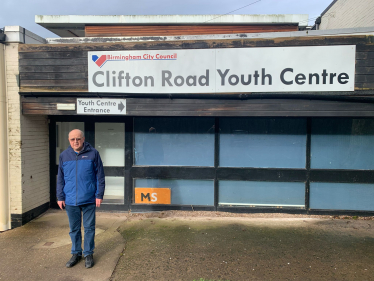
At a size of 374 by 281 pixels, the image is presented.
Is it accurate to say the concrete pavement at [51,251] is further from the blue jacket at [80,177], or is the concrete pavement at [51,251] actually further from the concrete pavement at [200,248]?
the blue jacket at [80,177]

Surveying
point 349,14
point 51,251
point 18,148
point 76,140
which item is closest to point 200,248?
point 51,251

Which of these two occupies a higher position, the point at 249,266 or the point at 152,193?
the point at 152,193

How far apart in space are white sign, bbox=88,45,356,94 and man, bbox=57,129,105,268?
5.27 ft

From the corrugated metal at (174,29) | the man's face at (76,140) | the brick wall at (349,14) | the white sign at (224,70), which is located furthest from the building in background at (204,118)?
the corrugated metal at (174,29)

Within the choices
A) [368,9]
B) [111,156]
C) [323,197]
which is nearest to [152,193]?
[111,156]

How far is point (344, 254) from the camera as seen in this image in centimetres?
384

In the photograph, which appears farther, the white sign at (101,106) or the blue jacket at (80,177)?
the white sign at (101,106)

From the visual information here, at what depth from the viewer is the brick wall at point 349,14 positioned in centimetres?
662

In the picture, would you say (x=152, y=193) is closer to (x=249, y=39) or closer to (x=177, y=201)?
(x=177, y=201)

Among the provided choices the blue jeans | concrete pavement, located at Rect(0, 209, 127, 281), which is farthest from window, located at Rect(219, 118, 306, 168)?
the blue jeans

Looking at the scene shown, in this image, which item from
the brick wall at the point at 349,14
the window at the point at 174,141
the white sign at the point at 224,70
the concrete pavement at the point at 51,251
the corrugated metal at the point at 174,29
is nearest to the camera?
the concrete pavement at the point at 51,251

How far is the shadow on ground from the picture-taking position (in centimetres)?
338

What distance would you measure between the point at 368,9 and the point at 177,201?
21.6ft

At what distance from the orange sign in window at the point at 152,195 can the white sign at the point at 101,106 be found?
5.61 feet
